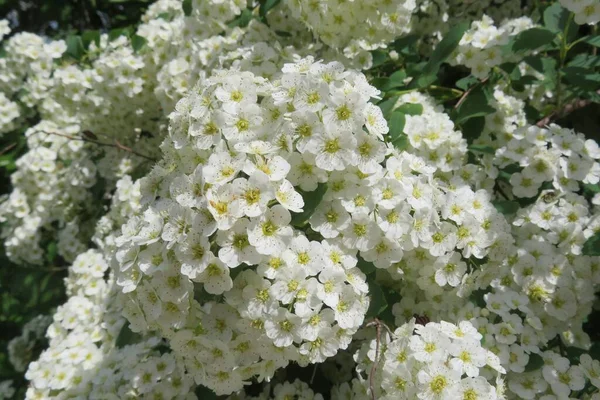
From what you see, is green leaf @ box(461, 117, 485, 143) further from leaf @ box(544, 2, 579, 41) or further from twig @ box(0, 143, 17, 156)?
twig @ box(0, 143, 17, 156)

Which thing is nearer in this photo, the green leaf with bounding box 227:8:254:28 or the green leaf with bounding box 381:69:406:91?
the green leaf with bounding box 381:69:406:91

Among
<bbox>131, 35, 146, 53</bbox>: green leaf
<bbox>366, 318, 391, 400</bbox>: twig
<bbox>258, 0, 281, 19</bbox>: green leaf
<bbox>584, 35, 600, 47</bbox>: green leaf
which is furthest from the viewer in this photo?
<bbox>131, 35, 146, 53</bbox>: green leaf

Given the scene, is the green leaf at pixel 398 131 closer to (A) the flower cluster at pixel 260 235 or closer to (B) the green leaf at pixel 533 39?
(A) the flower cluster at pixel 260 235

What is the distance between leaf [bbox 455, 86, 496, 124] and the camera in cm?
232

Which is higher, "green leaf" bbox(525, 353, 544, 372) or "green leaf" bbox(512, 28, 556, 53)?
"green leaf" bbox(512, 28, 556, 53)

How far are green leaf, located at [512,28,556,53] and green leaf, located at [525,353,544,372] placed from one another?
1.31 m

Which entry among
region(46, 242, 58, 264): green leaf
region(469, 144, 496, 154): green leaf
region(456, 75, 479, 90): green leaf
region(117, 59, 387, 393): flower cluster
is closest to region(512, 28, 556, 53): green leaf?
region(456, 75, 479, 90): green leaf

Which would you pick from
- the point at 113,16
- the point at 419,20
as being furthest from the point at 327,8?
the point at 113,16

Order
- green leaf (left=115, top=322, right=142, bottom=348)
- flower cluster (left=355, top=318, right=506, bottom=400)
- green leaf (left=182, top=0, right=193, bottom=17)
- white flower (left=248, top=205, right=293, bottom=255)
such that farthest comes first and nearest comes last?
green leaf (left=182, top=0, right=193, bottom=17) < green leaf (left=115, top=322, right=142, bottom=348) < flower cluster (left=355, top=318, right=506, bottom=400) < white flower (left=248, top=205, right=293, bottom=255)

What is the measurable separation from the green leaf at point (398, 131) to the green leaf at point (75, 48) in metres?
2.27

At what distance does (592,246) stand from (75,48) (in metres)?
3.07

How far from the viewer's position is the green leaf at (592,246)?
1912 mm

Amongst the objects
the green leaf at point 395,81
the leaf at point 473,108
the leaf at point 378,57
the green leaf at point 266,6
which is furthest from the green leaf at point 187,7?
the leaf at point 473,108

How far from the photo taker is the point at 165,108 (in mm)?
3070
